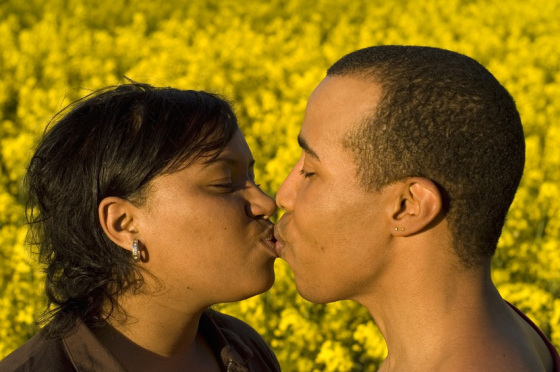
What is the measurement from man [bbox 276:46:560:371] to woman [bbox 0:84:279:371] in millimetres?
541

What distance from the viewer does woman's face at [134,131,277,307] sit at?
7.25 feet

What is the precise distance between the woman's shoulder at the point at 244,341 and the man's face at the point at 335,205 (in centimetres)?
75

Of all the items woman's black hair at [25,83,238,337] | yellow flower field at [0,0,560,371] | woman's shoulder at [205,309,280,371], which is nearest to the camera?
woman's black hair at [25,83,238,337]

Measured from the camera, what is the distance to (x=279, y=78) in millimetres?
8969

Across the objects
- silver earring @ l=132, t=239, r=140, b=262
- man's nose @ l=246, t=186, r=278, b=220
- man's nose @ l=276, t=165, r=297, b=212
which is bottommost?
silver earring @ l=132, t=239, r=140, b=262

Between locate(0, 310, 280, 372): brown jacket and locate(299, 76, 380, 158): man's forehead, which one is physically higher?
locate(299, 76, 380, 158): man's forehead

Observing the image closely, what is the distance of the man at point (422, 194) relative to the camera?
62.3 inches

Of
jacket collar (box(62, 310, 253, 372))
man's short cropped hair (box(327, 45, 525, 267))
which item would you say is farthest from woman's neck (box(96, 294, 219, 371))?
man's short cropped hair (box(327, 45, 525, 267))

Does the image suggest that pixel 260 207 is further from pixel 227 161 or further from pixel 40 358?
pixel 40 358

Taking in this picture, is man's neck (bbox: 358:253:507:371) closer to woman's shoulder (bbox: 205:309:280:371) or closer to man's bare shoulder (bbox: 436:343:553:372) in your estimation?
man's bare shoulder (bbox: 436:343:553:372)

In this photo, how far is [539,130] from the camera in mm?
7430

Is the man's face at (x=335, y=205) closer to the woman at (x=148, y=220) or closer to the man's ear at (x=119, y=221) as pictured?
the woman at (x=148, y=220)

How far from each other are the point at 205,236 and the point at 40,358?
49cm

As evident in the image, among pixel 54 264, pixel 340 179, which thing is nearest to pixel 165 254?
pixel 54 264
